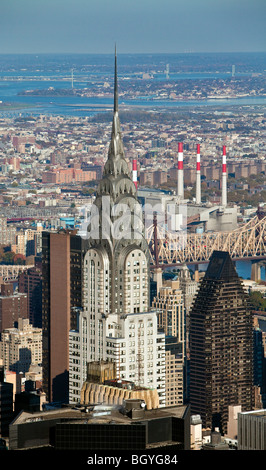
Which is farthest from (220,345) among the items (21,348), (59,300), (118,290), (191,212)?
(191,212)

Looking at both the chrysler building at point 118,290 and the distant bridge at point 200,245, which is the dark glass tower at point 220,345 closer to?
the chrysler building at point 118,290

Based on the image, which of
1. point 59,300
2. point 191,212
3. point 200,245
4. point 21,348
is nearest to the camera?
point 59,300

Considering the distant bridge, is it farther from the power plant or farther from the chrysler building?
the chrysler building

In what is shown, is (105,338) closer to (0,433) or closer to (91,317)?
(91,317)

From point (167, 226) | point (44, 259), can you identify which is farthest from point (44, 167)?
point (44, 259)

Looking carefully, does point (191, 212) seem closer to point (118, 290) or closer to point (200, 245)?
point (200, 245)

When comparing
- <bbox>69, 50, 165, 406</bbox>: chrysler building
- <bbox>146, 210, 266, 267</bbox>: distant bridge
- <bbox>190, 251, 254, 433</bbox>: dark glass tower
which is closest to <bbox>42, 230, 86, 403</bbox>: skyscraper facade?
<bbox>190, 251, 254, 433</bbox>: dark glass tower

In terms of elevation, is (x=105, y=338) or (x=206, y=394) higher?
(x=105, y=338)
